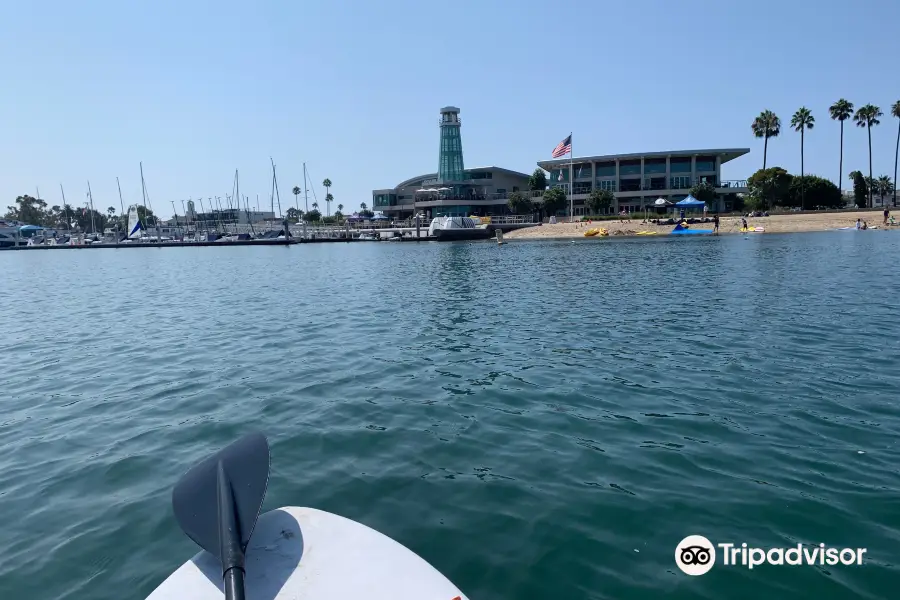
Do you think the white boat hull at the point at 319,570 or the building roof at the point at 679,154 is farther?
the building roof at the point at 679,154

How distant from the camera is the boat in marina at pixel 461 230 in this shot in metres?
92.6

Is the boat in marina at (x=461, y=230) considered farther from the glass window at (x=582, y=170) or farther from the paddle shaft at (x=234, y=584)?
the paddle shaft at (x=234, y=584)

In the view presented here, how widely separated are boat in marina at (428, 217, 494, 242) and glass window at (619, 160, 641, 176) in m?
29.1

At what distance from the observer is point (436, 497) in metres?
5.76

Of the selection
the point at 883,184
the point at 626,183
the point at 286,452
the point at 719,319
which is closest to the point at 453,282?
the point at 719,319

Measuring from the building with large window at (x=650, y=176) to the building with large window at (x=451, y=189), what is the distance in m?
18.0

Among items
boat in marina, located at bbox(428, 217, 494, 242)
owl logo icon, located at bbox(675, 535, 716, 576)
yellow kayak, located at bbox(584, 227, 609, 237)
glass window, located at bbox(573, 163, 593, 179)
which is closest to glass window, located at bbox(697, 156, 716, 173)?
glass window, located at bbox(573, 163, 593, 179)

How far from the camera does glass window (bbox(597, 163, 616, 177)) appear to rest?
104250 millimetres

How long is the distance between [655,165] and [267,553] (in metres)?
108

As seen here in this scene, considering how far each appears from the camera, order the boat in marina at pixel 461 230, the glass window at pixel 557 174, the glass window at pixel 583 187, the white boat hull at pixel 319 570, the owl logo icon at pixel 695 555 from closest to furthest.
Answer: the white boat hull at pixel 319 570 < the owl logo icon at pixel 695 555 < the boat in marina at pixel 461 230 < the glass window at pixel 583 187 < the glass window at pixel 557 174

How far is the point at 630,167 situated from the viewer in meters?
103

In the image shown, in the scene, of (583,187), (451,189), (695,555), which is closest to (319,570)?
(695,555)

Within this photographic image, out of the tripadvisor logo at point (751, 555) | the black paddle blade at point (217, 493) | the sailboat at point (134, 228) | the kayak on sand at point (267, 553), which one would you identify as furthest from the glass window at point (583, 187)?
the kayak on sand at point (267, 553)

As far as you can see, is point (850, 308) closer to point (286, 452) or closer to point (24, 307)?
point (286, 452)
